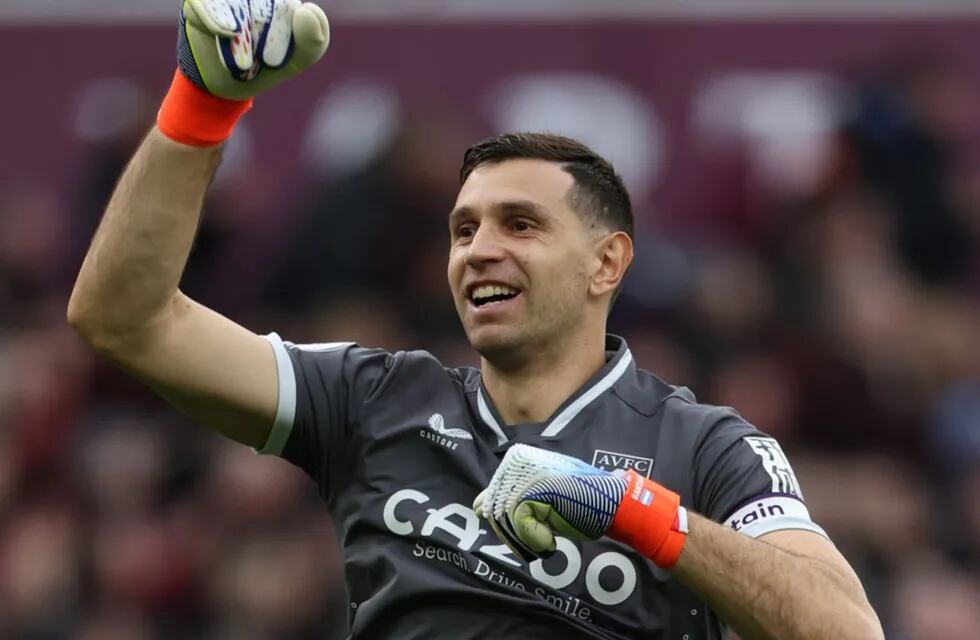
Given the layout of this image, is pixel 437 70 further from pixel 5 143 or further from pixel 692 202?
pixel 5 143

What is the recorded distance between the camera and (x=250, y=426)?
5309 millimetres

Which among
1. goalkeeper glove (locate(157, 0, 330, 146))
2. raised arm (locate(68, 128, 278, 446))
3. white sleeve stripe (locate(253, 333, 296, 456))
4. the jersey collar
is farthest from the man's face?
goalkeeper glove (locate(157, 0, 330, 146))

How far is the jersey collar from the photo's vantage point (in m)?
5.40

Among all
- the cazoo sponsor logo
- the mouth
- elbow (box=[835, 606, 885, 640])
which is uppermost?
the mouth

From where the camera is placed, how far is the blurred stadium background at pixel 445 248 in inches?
355

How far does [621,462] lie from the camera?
5270 millimetres

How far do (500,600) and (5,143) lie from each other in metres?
6.47

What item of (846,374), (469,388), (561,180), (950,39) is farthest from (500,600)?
(950,39)

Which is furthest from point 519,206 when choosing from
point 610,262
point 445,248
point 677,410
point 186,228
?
point 445,248

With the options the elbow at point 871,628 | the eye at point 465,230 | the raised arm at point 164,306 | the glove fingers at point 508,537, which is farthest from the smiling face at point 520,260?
the elbow at point 871,628

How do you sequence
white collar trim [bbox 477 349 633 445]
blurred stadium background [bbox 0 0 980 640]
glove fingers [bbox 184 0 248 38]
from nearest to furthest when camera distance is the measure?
glove fingers [bbox 184 0 248 38], white collar trim [bbox 477 349 633 445], blurred stadium background [bbox 0 0 980 640]

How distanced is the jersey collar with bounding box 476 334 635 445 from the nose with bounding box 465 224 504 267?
34 centimetres

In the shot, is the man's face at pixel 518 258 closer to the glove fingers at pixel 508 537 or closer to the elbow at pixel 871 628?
the glove fingers at pixel 508 537

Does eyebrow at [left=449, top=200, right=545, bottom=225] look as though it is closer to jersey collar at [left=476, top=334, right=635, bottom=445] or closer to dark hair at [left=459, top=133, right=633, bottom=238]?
dark hair at [left=459, top=133, right=633, bottom=238]
